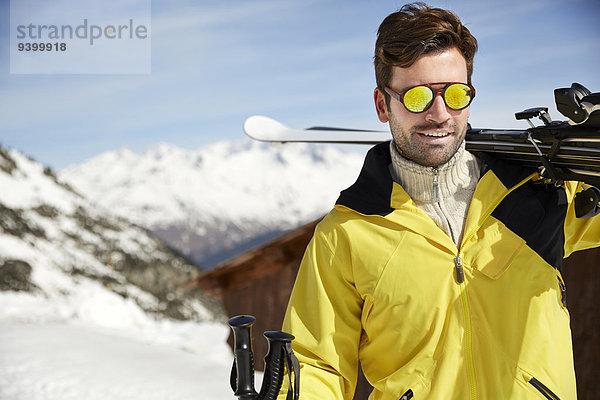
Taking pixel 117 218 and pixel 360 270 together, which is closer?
pixel 360 270

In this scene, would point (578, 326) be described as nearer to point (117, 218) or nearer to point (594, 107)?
point (594, 107)

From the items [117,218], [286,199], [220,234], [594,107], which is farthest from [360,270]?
[286,199]

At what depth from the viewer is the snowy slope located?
5941 millimetres

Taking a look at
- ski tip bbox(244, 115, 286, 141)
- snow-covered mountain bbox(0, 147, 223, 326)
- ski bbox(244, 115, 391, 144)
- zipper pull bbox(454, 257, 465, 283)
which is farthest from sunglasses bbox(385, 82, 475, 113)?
snow-covered mountain bbox(0, 147, 223, 326)

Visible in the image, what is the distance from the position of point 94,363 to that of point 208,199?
15947 cm

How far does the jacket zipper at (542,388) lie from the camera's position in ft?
5.46

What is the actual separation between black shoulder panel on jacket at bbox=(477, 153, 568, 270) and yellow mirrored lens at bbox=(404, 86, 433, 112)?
0.32 metres

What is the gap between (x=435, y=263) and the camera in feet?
5.78

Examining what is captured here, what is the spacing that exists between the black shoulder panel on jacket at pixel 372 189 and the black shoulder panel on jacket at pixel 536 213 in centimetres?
33

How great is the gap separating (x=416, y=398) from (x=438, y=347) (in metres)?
0.16

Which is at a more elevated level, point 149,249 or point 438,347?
point 438,347

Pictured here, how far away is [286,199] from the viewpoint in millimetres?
175500

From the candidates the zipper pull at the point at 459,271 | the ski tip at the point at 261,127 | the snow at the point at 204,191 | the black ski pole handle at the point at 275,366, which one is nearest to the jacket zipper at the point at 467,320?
the zipper pull at the point at 459,271

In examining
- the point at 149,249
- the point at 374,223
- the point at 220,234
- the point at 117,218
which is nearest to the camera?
the point at 374,223
